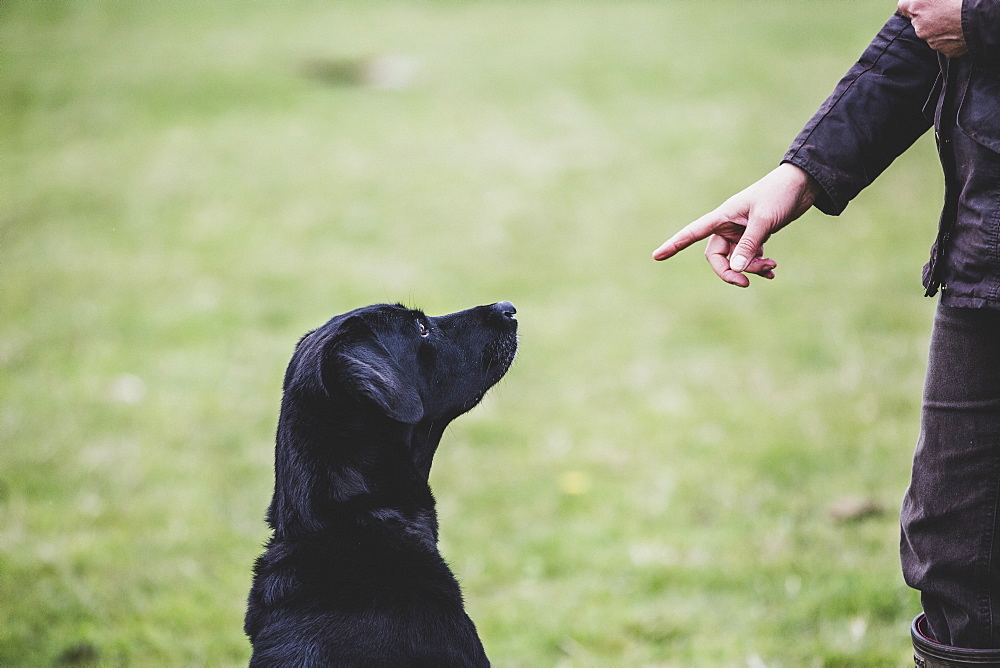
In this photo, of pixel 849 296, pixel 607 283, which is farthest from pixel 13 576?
pixel 849 296

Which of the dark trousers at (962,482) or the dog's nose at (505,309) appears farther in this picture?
the dog's nose at (505,309)

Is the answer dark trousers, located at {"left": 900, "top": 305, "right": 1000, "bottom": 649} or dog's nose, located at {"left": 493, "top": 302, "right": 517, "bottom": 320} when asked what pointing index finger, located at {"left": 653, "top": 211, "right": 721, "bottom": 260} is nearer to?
dark trousers, located at {"left": 900, "top": 305, "right": 1000, "bottom": 649}

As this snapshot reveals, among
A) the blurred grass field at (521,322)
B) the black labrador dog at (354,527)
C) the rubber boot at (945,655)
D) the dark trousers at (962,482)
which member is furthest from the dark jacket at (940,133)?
the blurred grass field at (521,322)

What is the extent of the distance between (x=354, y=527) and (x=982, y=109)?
1.78 metres

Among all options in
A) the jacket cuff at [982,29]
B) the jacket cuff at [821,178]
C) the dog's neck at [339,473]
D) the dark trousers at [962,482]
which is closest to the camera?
the jacket cuff at [982,29]

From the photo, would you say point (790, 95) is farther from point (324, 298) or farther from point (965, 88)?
point (965, 88)

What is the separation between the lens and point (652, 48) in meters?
14.2

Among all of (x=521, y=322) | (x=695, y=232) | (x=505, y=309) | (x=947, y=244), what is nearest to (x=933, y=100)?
(x=947, y=244)

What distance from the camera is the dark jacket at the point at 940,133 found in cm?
187

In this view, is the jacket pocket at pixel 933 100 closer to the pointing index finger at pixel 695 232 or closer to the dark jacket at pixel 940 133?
the dark jacket at pixel 940 133

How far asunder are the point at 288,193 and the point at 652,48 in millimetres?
7086

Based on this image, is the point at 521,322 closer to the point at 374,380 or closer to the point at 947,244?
the point at 374,380

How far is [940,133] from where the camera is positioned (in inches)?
79.8

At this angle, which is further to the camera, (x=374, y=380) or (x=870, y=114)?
(x=374, y=380)
